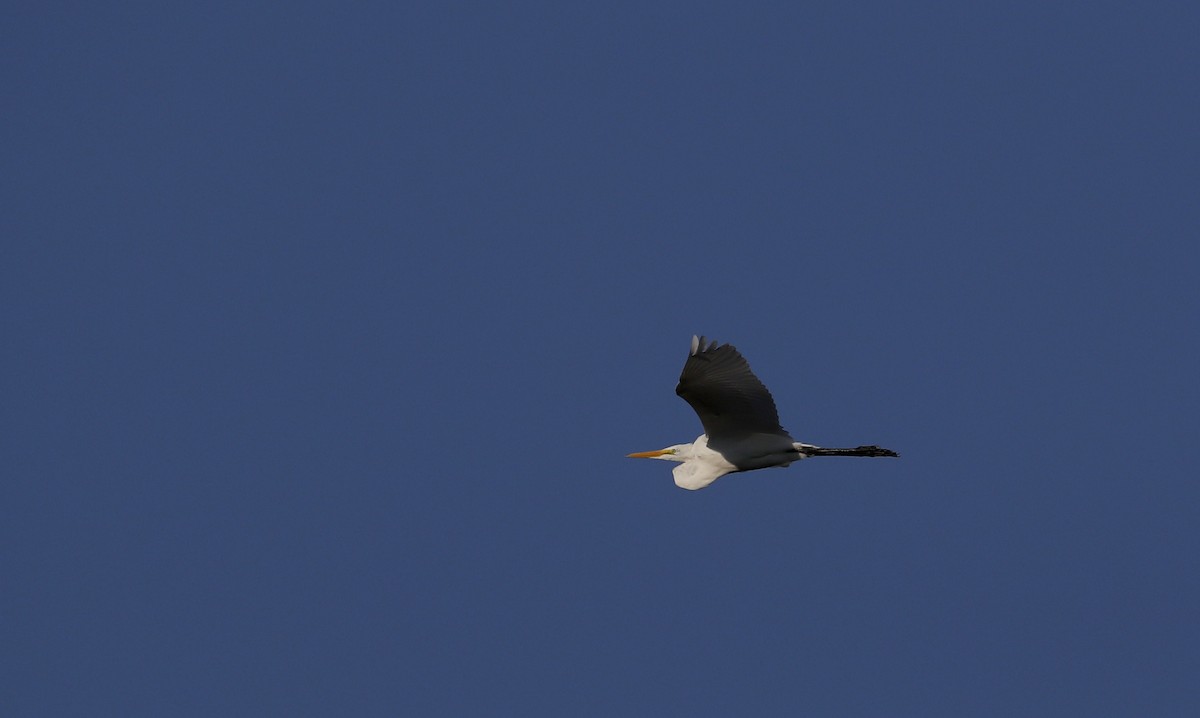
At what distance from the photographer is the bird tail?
14355 mm

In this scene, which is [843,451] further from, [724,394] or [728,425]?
[724,394]

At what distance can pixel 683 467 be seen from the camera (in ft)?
49.1

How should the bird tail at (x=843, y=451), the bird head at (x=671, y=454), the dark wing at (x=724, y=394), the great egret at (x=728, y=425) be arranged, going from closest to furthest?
the dark wing at (x=724, y=394)
the great egret at (x=728, y=425)
the bird tail at (x=843, y=451)
the bird head at (x=671, y=454)

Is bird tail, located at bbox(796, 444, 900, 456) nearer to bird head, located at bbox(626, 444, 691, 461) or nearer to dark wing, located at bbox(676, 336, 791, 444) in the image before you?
dark wing, located at bbox(676, 336, 791, 444)

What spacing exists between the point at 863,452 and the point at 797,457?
2.78 ft

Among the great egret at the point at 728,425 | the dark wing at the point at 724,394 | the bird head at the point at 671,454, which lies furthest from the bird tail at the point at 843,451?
the bird head at the point at 671,454

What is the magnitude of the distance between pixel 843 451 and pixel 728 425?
1435 millimetres

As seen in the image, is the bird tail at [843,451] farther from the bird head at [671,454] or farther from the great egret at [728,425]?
the bird head at [671,454]

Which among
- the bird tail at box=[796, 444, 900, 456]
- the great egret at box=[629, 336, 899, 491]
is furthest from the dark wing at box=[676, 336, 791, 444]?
the bird tail at box=[796, 444, 900, 456]

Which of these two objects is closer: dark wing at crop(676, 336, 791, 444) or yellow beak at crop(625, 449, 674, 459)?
dark wing at crop(676, 336, 791, 444)

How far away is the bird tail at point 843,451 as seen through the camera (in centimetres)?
1435

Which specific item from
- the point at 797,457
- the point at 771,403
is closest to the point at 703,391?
the point at 771,403

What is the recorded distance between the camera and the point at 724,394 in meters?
13.4

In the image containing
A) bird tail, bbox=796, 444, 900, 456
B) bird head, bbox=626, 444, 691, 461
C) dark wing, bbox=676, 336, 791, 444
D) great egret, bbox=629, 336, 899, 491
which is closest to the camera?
dark wing, bbox=676, 336, 791, 444
